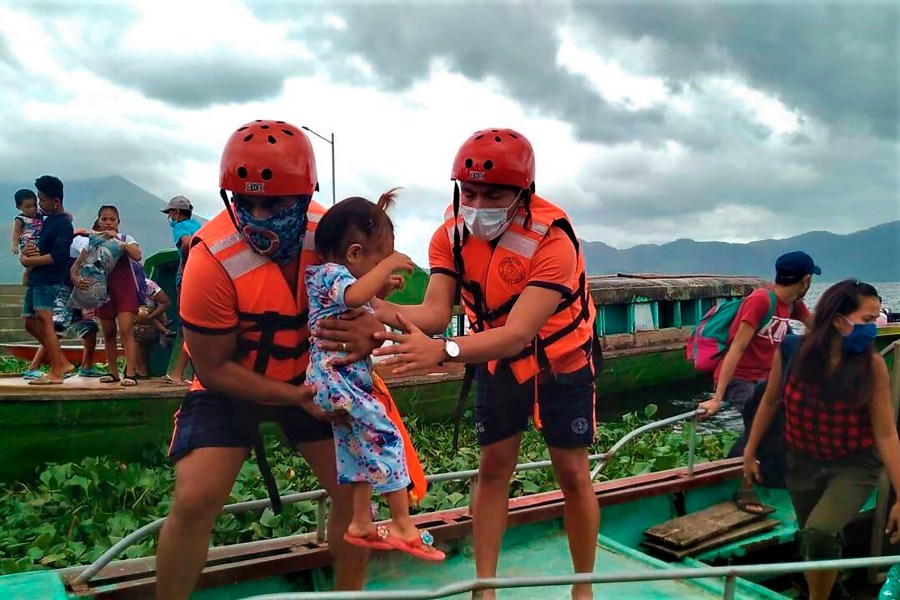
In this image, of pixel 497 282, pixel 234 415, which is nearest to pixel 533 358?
pixel 497 282

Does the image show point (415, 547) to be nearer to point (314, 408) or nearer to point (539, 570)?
point (314, 408)

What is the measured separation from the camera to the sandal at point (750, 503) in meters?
4.91

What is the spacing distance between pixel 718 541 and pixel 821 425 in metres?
1.04

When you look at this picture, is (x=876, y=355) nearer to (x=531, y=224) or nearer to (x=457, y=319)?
(x=531, y=224)

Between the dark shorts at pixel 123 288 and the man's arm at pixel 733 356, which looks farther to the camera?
the dark shorts at pixel 123 288

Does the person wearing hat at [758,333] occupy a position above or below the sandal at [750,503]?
above

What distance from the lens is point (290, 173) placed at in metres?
2.51

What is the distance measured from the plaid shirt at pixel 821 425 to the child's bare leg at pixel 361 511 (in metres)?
2.69

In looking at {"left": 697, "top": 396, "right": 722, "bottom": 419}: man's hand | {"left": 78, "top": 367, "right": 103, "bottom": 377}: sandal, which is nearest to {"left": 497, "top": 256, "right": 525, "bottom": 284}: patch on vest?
{"left": 697, "top": 396, "right": 722, "bottom": 419}: man's hand

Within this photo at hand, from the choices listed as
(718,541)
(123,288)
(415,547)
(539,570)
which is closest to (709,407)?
(718,541)

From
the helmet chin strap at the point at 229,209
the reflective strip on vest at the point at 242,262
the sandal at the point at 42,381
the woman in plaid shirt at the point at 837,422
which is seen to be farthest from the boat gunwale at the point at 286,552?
the sandal at the point at 42,381

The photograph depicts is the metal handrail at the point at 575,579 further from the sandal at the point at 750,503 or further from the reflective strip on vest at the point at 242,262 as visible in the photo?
the sandal at the point at 750,503

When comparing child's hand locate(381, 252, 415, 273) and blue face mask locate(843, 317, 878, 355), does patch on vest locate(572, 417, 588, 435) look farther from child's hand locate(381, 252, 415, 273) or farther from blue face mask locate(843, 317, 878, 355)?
blue face mask locate(843, 317, 878, 355)

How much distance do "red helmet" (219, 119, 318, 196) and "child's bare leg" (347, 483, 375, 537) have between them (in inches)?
43.2
